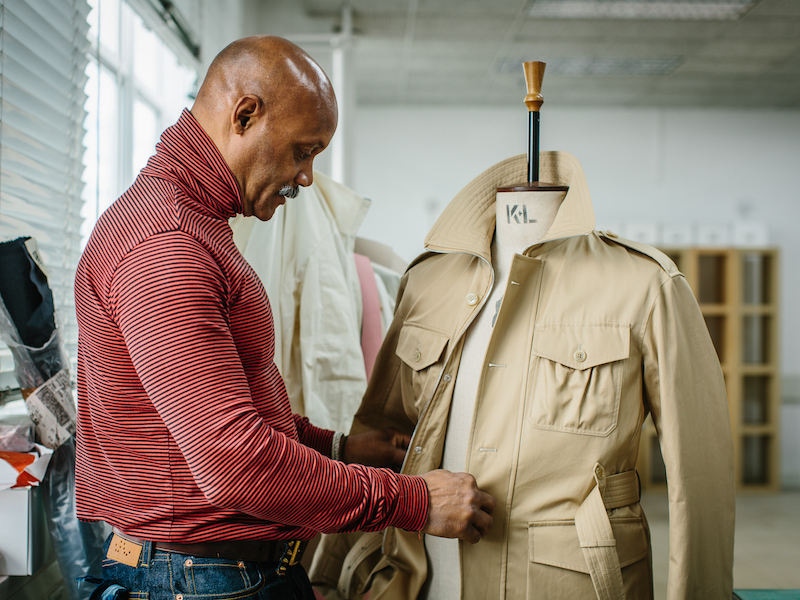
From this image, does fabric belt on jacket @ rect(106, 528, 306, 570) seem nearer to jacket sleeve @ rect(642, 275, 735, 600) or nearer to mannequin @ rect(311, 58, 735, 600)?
mannequin @ rect(311, 58, 735, 600)

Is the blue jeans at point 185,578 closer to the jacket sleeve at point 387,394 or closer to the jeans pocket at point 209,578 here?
the jeans pocket at point 209,578

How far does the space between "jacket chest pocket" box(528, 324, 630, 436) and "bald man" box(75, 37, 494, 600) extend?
20cm

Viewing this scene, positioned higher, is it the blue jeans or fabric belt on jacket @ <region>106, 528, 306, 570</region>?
fabric belt on jacket @ <region>106, 528, 306, 570</region>

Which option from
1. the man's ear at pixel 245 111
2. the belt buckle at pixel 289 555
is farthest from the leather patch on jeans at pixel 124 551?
the man's ear at pixel 245 111

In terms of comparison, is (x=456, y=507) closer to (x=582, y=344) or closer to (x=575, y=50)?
(x=582, y=344)

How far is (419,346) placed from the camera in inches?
58.9

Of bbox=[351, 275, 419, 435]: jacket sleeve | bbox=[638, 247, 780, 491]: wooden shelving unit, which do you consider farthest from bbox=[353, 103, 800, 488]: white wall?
bbox=[351, 275, 419, 435]: jacket sleeve

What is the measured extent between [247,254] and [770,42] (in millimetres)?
4212

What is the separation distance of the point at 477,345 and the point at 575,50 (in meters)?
3.94

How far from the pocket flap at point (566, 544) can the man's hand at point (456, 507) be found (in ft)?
0.32

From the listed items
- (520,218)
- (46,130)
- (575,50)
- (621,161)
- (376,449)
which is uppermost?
(575,50)

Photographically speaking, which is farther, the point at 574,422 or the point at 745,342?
the point at 745,342

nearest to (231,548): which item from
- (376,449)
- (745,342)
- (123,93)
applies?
(376,449)

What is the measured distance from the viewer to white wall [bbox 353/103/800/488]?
6.38m
